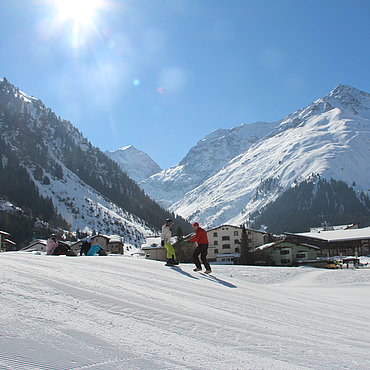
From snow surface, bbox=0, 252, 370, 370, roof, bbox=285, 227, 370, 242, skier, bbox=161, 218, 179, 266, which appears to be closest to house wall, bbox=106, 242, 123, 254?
roof, bbox=285, 227, 370, 242

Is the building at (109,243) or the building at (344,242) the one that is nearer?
the building at (344,242)

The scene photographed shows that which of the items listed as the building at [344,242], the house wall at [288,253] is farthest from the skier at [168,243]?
the building at [344,242]

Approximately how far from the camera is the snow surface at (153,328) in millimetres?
4238

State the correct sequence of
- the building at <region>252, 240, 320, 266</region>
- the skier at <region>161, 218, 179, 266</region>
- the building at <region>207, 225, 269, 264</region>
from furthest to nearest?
the building at <region>207, 225, 269, 264</region>, the building at <region>252, 240, 320, 266</region>, the skier at <region>161, 218, 179, 266</region>

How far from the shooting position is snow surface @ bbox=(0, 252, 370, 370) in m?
4.24

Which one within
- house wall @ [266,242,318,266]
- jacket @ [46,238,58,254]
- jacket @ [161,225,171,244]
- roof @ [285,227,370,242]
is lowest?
house wall @ [266,242,318,266]

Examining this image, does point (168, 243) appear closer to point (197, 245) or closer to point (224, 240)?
point (197, 245)

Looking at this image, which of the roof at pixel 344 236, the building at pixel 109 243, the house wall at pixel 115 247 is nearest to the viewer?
the roof at pixel 344 236

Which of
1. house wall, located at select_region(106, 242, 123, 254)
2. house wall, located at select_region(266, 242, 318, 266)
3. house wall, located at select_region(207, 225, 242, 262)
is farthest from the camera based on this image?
house wall, located at select_region(106, 242, 123, 254)

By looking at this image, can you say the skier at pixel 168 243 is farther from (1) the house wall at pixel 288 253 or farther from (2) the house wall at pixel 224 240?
(2) the house wall at pixel 224 240

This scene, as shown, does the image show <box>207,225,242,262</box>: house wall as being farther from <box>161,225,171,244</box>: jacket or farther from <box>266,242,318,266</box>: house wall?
<box>161,225,171,244</box>: jacket

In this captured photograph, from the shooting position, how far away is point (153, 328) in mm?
5457

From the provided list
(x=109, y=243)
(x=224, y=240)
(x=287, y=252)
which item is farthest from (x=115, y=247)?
(x=287, y=252)

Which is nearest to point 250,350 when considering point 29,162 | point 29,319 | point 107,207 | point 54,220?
point 29,319
